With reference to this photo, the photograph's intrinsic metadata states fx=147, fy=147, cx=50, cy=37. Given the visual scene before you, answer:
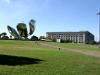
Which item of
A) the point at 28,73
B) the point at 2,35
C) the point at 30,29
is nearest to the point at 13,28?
the point at 30,29

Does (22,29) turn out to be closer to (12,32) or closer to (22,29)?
(22,29)

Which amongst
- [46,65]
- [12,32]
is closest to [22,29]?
[12,32]

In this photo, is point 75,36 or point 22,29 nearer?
point 22,29

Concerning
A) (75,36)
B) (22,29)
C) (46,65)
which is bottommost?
(46,65)

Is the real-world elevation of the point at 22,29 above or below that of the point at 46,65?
above

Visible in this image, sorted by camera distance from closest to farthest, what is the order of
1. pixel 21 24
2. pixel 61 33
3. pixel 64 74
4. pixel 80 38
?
pixel 64 74 → pixel 21 24 → pixel 80 38 → pixel 61 33

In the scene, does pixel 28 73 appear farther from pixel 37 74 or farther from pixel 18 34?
pixel 18 34

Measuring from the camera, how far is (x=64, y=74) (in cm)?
765

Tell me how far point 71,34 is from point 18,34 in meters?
71.5

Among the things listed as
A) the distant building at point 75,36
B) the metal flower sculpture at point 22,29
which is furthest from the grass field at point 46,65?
the distant building at point 75,36

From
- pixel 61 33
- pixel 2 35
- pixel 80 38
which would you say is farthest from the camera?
pixel 61 33

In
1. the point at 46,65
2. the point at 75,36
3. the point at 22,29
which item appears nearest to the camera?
the point at 46,65

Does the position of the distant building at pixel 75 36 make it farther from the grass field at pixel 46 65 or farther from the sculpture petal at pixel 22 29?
the grass field at pixel 46 65

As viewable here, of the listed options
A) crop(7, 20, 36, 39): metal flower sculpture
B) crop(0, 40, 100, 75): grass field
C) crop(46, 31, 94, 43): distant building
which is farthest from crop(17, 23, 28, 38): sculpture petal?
crop(0, 40, 100, 75): grass field
